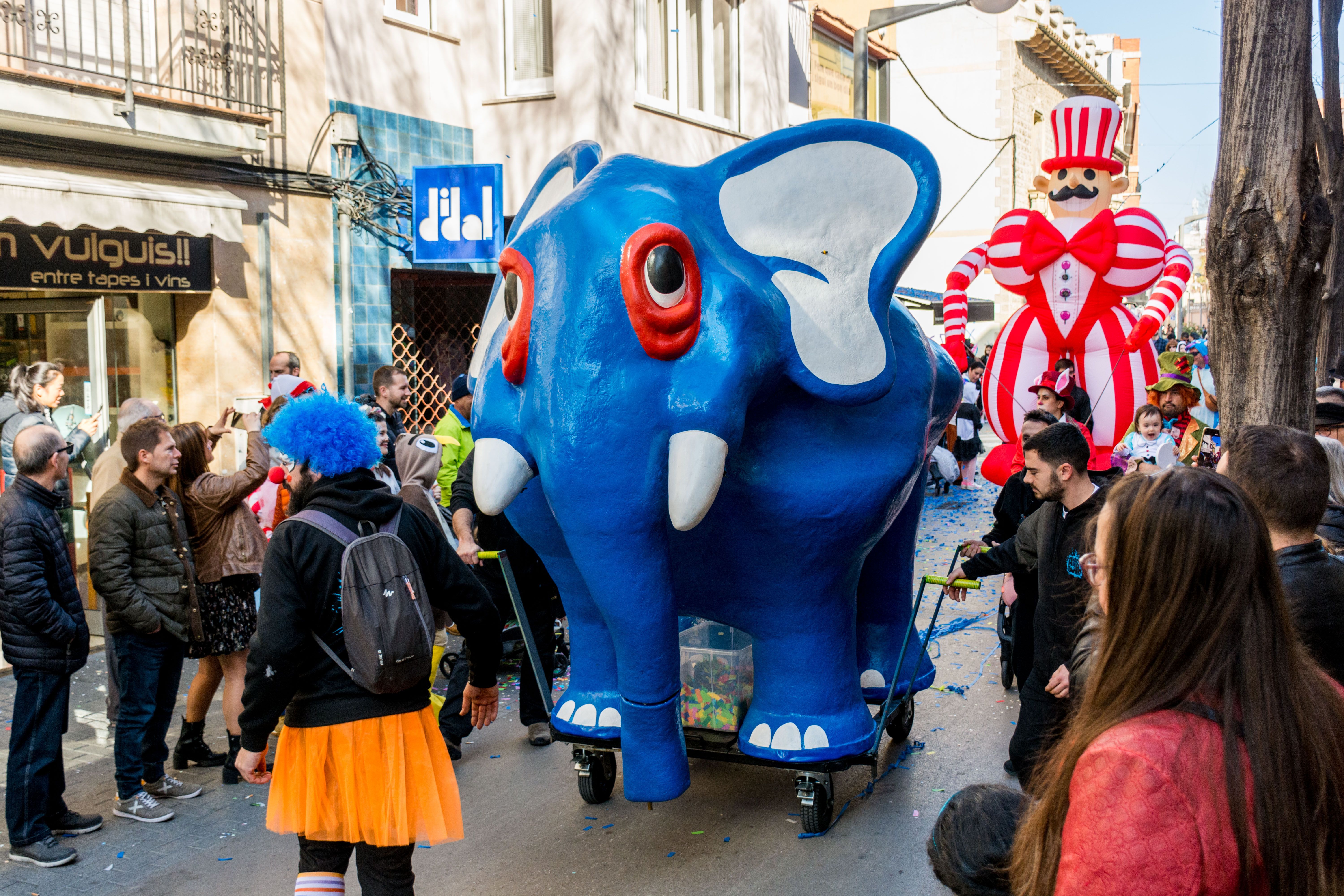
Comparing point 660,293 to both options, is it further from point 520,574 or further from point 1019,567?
point 520,574

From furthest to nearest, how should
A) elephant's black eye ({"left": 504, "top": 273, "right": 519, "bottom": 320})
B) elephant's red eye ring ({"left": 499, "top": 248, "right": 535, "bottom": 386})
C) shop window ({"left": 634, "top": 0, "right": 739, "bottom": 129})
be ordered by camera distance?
shop window ({"left": 634, "top": 0, "right": 739, "bottom": 129})
elephant's black eye ({"left": 504, "top": 273, "right": 519, "bottom": 320})
elephant's red eye ring ({"left": 499, "top": 248, "right": 535, "bottom": 386})

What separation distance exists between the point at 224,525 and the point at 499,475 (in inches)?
79.3

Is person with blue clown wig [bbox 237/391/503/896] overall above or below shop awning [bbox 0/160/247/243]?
below

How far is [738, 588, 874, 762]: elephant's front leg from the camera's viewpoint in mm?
4266

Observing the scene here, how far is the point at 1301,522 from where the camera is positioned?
116 inches

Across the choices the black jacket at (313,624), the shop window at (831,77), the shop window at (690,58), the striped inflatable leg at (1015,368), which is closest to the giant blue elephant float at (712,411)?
the black jacket at (313,624)

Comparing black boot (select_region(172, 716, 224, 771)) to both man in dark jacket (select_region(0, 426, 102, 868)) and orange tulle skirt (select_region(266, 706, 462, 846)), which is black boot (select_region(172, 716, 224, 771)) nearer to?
man in dark jacket (select_region(0, 426, 102, 868))

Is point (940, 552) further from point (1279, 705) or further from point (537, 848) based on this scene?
point (1279, 705)

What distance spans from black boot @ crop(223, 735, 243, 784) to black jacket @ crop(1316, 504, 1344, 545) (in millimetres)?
4450

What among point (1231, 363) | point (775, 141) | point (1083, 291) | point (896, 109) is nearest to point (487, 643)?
point (775, 141)

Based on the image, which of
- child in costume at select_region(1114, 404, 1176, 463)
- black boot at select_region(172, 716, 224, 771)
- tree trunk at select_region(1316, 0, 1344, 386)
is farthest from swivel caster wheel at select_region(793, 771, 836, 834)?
tree trunk at select_region(1316, 0, 1344, 386)

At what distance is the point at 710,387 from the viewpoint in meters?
3.61

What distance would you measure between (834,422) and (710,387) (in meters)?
0.72

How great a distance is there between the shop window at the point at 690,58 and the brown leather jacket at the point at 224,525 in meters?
8.11
